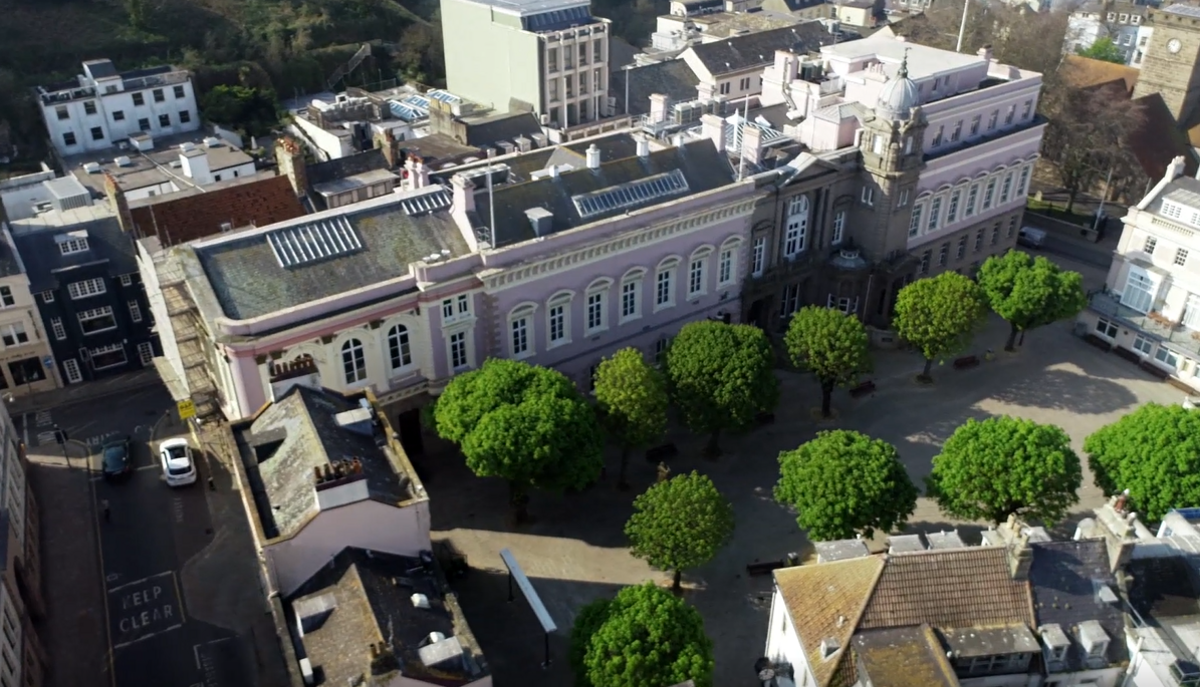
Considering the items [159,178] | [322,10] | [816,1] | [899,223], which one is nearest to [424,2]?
[322,10]

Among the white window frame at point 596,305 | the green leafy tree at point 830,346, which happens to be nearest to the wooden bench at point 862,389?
the green leafy tree at point 830,346

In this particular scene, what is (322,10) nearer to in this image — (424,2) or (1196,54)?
(424,2)

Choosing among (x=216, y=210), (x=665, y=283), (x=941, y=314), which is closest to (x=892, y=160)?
(x=941, y=314)

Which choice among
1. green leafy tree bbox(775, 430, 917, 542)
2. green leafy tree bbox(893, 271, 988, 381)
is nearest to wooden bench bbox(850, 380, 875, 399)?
green leafy tree bbox(893, 271, 988, 381)

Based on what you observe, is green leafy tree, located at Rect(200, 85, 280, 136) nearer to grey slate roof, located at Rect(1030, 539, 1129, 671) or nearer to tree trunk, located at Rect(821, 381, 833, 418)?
tree trunk, located at Rect(821, 381, 833, 418)

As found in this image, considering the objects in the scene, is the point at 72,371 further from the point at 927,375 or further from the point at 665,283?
the point at 927,375

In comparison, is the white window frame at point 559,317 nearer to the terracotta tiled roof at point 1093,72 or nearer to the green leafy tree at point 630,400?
the green leafy tree at point 630,400
